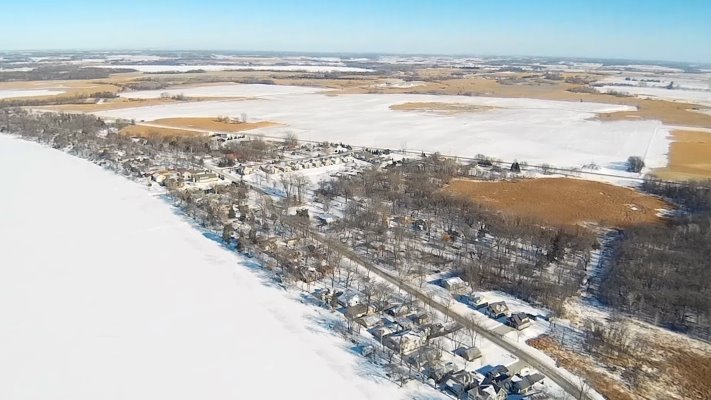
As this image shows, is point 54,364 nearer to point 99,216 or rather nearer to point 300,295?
point 300,295

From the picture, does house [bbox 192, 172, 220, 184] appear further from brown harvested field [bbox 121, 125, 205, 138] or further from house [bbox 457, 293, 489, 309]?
house [bbox 457, 293, 489, 309]

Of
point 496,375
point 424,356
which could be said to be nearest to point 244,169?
point 424,356

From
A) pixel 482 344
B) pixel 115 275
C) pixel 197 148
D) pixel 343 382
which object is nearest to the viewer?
pixel 343 382

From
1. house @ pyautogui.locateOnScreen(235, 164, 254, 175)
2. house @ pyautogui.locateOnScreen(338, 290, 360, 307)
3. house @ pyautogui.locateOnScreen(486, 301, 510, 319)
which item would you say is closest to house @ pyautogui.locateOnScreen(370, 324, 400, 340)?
house @ pyautogui.locateOnScreen(338, 290, 360, 307)

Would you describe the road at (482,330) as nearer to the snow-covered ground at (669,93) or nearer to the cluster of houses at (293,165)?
the cluster of houses at (293,165)

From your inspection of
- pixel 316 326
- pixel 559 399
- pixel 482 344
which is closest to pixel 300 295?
pixel 316 326

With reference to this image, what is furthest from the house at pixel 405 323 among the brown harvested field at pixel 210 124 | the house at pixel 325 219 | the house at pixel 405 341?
the brown harvested field at pixel 210 124
